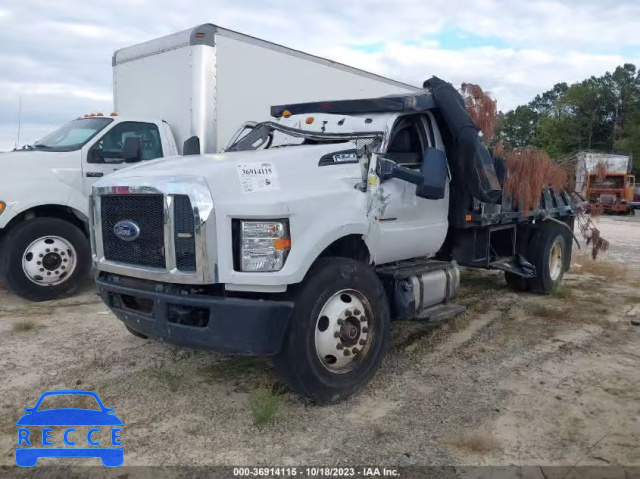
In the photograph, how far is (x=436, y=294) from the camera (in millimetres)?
5371

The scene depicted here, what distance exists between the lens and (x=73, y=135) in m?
7.66

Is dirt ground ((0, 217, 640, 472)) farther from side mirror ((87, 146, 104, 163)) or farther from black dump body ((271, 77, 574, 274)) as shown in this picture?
side mirror ((87, 146, 104, 163))

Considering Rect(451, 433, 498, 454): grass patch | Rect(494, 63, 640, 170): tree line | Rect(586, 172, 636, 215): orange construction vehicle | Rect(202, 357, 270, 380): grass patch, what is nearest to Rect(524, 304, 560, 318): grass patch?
Rect(451, 433, 498, 454): grass patch

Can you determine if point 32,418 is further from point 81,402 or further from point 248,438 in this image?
point 248,438

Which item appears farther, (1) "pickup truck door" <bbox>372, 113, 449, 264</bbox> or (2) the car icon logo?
(1) "pickup truck door" <bbox>372, 113, 449, 264</bbox>

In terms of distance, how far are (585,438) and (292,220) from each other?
7.69 ft

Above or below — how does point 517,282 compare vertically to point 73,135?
below

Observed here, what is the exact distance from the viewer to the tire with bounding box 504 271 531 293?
7.95 meters

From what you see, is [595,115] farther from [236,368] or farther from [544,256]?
[236,368]

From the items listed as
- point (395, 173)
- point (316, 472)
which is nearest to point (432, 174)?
point (395, 173)

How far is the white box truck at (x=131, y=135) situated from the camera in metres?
6.97

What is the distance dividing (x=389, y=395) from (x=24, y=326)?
3961mm

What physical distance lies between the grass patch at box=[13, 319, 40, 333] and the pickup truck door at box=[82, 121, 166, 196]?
1.90m

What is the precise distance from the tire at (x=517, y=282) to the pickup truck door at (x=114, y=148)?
5099 mm
